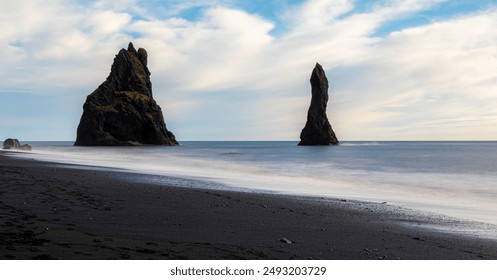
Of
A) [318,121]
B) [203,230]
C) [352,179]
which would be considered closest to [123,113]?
[318,121]

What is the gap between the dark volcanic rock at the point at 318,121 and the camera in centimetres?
15112

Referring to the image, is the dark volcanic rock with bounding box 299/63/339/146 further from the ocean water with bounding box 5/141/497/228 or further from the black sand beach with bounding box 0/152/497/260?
the black sand beach with bounding box 0/152/497/260

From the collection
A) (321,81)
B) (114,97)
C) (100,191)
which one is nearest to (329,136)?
(321,81)

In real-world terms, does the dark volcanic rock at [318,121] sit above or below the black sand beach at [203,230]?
above

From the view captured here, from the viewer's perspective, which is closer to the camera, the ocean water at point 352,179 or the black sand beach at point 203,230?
the black sand beach at point 203,230

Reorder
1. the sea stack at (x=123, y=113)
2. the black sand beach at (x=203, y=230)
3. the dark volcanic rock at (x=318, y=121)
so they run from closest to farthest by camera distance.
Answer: the black sand beach at (x=203, y=230)
the sea stack at (x=123, y=113)
the dark volcanic rock at (x=318, y=121)

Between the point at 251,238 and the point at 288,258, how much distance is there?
4.28 ft

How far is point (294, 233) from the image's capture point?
8.34 meters

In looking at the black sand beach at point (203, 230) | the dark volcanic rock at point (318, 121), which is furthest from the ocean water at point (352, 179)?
the dark volcanic rock at point (318, 121)

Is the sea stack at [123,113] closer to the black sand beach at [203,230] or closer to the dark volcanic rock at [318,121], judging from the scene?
the dark volcanic rock at [318,121]

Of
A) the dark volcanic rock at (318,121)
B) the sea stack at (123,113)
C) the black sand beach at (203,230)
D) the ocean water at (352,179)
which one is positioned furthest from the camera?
the dark volcanic rock at (318,121)

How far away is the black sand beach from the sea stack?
380ft

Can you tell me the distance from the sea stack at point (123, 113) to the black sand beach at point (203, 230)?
116 m
